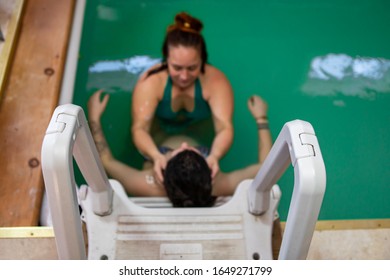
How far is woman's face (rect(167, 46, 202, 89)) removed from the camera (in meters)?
1.85

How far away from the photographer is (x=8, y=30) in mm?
2098

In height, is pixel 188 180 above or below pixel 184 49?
below

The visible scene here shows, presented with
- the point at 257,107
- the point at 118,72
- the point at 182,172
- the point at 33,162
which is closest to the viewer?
the point at 182,172

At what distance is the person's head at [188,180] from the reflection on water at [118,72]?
3.17 ft

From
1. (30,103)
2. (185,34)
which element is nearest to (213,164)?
(185,34)

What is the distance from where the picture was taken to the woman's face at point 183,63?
185cm

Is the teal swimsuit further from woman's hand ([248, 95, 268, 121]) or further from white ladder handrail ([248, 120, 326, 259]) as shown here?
white ladder handrail ([248, 120, 326, 259])

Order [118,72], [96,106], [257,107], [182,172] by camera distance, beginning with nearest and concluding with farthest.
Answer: [182,172]
[96,106]
[257,107]
[118,72]

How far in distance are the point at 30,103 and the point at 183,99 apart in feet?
2.38

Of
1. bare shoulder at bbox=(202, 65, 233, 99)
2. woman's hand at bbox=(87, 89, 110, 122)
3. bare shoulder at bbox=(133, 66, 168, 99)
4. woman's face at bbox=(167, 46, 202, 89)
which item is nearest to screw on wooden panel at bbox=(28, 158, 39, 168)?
woman's hand at bbox=(87, 89, 110, 122)

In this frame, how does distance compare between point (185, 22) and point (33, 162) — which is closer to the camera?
point (33, 162)

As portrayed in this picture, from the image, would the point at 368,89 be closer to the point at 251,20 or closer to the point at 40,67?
the point at 251,20

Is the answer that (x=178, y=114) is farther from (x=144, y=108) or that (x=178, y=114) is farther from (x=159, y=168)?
(x=159, y=168)
